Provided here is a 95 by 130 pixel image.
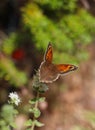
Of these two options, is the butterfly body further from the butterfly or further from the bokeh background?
the bokeh background

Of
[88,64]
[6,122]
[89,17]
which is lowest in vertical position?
[6,122]

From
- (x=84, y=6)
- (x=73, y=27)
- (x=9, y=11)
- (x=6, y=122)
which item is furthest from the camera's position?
(x=9, y=11)

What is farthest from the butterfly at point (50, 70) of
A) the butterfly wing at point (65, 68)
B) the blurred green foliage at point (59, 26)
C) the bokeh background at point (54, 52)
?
the blurred green foliage at point (59, 26)

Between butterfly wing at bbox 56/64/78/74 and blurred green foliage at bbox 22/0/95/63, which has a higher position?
blurred green foliage at bbox 22/0/95/63

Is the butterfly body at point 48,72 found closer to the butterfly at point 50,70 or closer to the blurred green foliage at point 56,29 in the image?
the butterfly at point 50,70

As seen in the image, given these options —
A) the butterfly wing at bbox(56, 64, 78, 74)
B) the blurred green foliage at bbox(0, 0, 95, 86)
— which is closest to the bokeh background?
the blurred green foliage at bbox(0, 0, 95, 86)

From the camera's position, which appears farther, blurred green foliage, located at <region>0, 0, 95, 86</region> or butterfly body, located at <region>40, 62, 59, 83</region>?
blurred green foliage, located at <region>0, 0, 95, 86</region>

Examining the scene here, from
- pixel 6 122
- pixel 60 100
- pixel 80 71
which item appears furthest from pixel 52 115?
pixel 6 122

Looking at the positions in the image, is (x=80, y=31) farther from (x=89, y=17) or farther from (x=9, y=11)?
(x=9, y=11)
